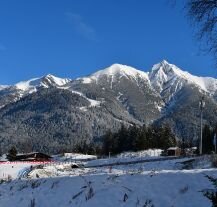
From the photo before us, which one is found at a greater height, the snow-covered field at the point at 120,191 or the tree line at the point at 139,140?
the tree line at the point at 139,140

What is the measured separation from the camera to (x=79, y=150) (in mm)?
178500

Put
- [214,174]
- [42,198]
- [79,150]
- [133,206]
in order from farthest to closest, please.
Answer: [79,150]
[42,198]
[214,174]
[133,206]

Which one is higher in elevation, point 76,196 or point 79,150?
point 79,150

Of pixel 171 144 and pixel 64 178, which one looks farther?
pixel 171 144

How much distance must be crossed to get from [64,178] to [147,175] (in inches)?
115

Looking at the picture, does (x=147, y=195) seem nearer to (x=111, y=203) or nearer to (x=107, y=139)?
(x=111, y=203)

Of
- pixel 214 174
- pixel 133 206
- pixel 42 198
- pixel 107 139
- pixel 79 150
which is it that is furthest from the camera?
pixel 79 150

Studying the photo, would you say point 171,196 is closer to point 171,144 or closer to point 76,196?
point 76,196

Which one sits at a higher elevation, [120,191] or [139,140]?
[139,140]

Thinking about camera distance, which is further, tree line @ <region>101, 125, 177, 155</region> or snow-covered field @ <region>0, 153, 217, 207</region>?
tree line @ <region>101, 125, 177, 155</region>

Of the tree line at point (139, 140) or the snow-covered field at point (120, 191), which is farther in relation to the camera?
the tree line at point (139, 140)

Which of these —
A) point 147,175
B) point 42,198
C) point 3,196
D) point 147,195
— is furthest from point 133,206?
point 3,196

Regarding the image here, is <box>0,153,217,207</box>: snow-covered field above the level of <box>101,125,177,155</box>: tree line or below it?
below

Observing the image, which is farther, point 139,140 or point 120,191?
point 139,140
